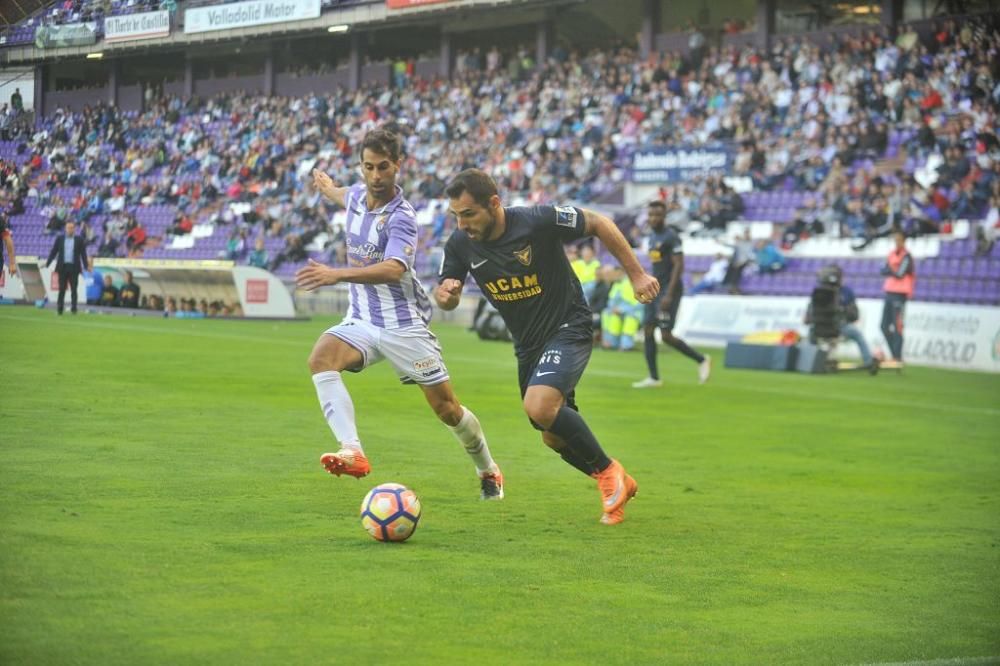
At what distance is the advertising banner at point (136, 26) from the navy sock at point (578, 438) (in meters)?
2.78

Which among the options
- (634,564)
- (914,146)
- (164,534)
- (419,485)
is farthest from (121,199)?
(914,146)

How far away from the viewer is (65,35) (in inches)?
231

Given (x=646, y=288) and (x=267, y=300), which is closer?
(x=646, y=288)

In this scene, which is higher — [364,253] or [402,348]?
[364,253]

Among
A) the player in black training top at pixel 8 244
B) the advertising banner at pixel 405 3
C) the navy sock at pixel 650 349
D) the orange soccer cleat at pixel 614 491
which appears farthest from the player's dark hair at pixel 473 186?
the navy sock at pixel 650 349

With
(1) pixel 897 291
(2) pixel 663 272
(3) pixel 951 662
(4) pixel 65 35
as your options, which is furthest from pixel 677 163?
(3) pixel 951 662

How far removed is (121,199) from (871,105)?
862 inches

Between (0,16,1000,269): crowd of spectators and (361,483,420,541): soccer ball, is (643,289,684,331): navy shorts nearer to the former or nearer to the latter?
(0,16,1000,269): crowd of spectators

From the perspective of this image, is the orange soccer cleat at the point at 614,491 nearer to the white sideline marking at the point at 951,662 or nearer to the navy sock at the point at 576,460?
the navy sock at the point at 576,460

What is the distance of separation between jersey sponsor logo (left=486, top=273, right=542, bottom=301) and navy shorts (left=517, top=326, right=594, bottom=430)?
0.28 metres

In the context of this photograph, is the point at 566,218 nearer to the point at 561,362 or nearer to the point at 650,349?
the point at 561,362

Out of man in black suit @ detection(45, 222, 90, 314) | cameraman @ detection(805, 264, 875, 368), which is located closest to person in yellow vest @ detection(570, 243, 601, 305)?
cameraman @ detection(805, 264, 875, 368)

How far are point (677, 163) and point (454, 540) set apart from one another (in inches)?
902

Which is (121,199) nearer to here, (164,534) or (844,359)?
(164,534)
